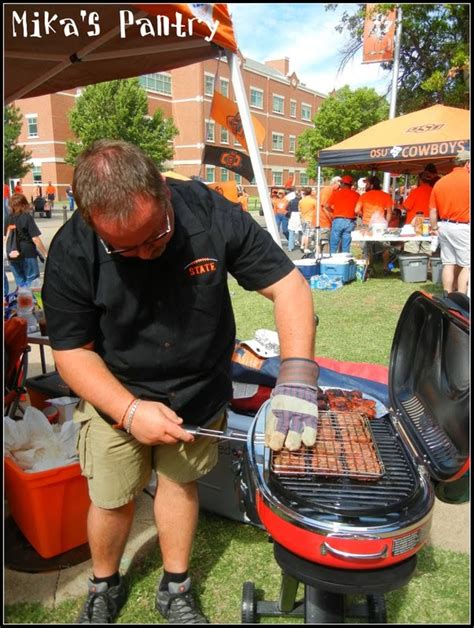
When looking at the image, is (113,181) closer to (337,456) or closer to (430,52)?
(337,456)

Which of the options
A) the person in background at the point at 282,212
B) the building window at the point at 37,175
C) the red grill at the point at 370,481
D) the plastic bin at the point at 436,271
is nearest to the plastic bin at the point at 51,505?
the red grill at the point at 370,481

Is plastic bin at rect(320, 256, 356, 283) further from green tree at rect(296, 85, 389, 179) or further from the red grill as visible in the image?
green tree at rect(296, 85, 389, 179)

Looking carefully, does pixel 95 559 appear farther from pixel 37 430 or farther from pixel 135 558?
pixel 37 430

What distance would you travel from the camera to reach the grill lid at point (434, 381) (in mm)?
1546

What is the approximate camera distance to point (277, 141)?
5766 centimetres

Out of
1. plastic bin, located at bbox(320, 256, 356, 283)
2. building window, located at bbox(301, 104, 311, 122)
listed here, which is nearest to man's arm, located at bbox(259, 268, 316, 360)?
plastic bin, located at bbox(320, 256, 356, 283)

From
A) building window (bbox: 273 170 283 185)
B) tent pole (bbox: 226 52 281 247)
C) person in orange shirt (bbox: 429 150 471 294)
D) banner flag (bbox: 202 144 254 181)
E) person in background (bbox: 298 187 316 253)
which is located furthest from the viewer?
building window (bbox: 273 170 283 185)

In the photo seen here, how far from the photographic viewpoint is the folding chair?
289 cm

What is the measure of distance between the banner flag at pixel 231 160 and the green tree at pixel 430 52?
663 cm

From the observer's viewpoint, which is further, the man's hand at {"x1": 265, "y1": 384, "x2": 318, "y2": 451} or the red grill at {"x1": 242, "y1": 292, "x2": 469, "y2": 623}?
the man's hand at {"x1": 265, "y1": 384, "x2": 318, "y2": 451}

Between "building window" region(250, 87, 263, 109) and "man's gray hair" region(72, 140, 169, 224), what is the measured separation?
52678 millimetres

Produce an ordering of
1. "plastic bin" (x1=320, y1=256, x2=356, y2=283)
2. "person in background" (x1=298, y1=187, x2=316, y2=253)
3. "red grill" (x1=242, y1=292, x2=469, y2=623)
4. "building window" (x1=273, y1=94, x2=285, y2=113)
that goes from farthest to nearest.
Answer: "building window" (x1=273, y1=94, x2=285, y2=113) → "person in background" (x1=298, y1=187, x2=316, y2=253) → "plastic bin" (x1=320, y1=256, x2=356, y2=283) → "red grill" (x1=242, y1=292, x2=469, y2=623)

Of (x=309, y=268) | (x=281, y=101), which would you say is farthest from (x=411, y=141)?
(x=281, y=101)

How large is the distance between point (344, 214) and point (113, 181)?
30.4 ft
